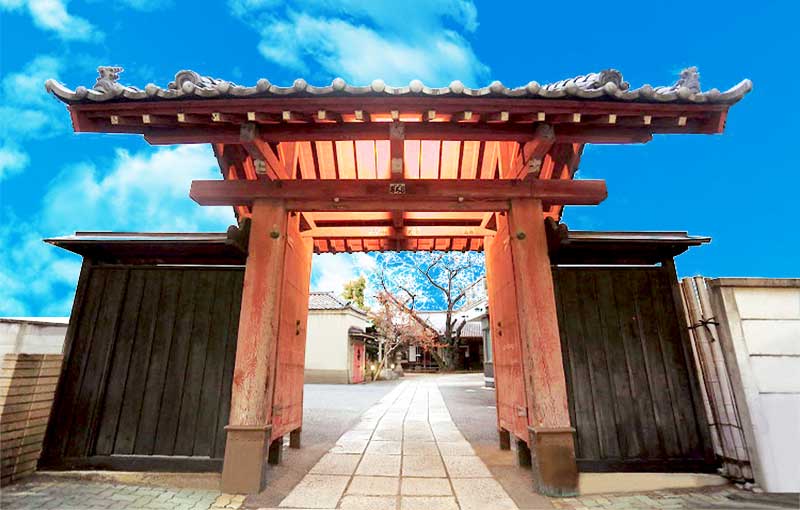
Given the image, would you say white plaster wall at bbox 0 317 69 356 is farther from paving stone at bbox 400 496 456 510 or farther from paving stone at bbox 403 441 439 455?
paving stone at bbox 400 496 456 510

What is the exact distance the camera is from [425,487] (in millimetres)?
3650

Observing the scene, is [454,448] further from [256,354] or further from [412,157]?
[412,157]

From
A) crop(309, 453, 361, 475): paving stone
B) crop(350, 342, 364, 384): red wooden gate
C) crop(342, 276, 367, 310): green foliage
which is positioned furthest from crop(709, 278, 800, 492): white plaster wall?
crop(342, 276, 367, 310): green foliage

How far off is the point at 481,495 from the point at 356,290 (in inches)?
1044

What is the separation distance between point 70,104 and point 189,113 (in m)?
1.07

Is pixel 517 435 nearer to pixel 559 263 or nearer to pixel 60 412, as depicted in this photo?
pixel 559 263

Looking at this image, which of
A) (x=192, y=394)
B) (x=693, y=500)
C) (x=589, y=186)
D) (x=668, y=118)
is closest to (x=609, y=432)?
(x=693, y=500)

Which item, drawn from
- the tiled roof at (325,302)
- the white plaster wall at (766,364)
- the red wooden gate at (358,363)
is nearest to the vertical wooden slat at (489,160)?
the white plaster wall at (766,364)

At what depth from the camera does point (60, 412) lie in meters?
3.87

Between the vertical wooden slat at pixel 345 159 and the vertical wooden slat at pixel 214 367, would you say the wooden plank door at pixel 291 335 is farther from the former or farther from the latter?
the vertical wooden slat at pixel 345 159

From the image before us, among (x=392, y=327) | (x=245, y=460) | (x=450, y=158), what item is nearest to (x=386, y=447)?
(x=245, y=460)

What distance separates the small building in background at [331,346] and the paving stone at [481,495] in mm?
18286

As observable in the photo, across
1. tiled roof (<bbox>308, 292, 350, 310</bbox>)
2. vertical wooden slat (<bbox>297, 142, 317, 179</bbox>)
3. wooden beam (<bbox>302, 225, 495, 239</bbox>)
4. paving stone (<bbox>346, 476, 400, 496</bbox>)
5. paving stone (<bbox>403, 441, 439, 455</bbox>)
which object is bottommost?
paving stone (<bbox>403, 441, 439, 455</bbox>)

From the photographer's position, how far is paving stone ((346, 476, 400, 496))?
3490 mm
